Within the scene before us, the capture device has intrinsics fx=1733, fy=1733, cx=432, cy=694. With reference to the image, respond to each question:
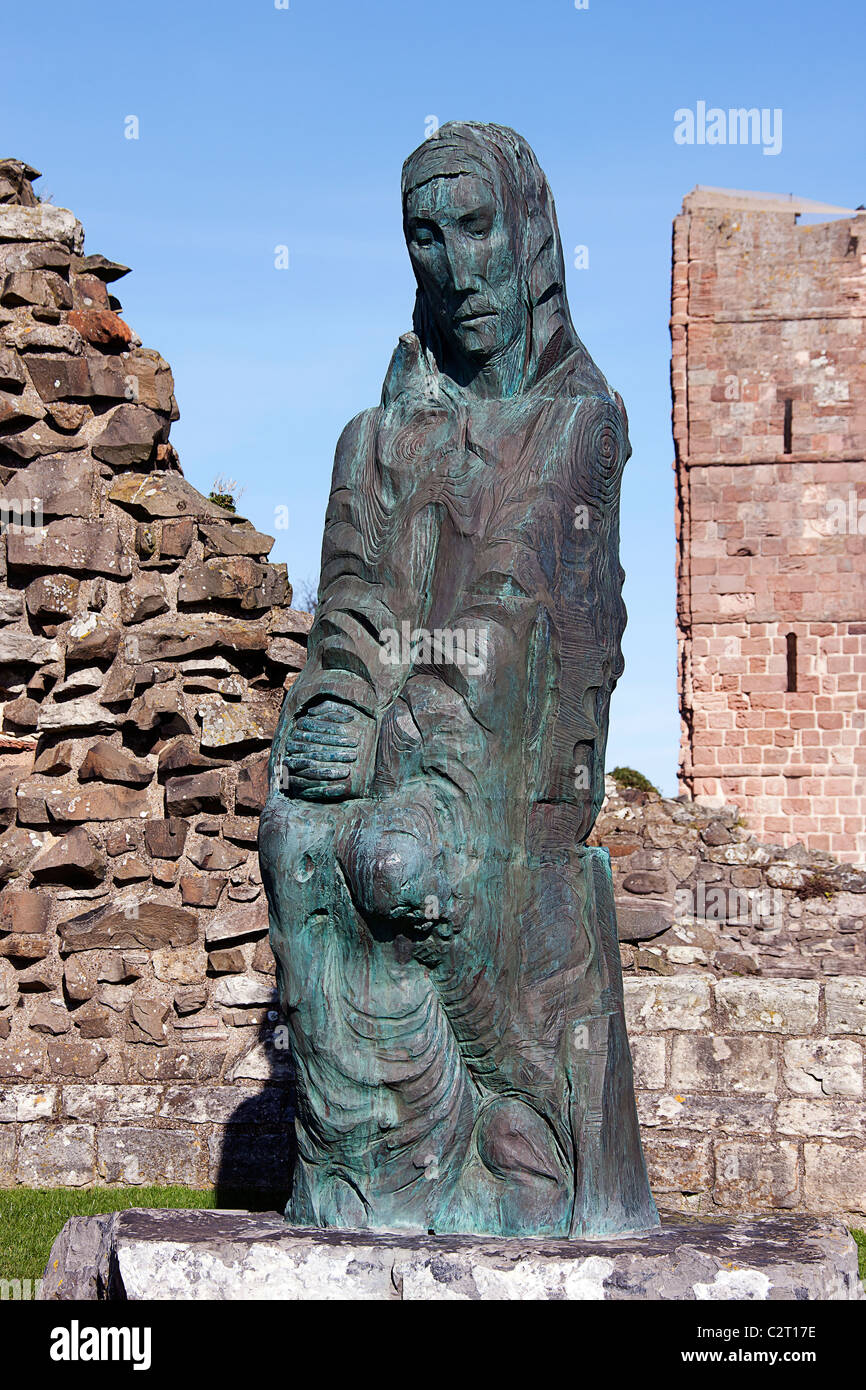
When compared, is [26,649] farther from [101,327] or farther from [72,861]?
[101,327]

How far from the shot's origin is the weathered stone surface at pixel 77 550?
746 centimetres

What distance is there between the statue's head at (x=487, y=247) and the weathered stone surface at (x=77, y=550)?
143 inches

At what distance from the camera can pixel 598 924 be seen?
388 centimetres

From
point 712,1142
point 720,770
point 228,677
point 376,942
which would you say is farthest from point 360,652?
point 720,770

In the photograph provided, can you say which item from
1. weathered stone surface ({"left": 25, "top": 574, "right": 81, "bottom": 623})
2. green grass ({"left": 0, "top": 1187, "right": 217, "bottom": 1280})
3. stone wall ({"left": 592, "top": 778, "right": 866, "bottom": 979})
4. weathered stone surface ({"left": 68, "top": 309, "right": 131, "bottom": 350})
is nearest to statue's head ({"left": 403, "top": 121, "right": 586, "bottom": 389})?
green grass ({"left": 0, "top": 1187, "right": 217, "bottom": 1280})

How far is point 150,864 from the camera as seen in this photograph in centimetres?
714

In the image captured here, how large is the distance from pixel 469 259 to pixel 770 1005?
3.38 meters

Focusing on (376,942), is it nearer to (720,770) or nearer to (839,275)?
(720,770)

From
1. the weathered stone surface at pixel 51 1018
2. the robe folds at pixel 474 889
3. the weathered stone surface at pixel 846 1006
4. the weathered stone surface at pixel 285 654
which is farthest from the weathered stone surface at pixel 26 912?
the robe folds at pixel 474 889

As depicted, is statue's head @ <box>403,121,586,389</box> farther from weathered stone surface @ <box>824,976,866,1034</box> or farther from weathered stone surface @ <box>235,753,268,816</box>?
Answer: weathered stone surface @ <box>235,753,268,816</box>

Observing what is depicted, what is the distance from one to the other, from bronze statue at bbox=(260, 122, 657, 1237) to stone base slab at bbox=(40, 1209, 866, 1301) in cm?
17

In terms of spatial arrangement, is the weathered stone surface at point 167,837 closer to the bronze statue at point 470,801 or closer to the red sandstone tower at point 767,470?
the bronze statue at point 470,801

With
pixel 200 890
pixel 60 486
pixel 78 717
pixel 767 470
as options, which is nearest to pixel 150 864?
pixel 200 890
